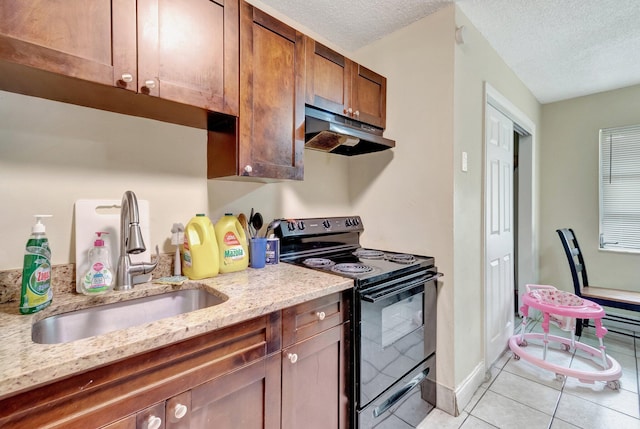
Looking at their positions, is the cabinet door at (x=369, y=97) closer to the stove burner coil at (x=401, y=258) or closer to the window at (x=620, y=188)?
the stove burner coil at (x=401, y=258)

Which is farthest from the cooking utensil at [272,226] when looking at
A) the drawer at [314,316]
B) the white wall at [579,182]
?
the white wall at [579,182]

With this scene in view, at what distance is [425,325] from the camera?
1673 mm

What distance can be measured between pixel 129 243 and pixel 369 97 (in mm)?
1591

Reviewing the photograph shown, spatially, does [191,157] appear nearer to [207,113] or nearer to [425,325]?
[207,113]

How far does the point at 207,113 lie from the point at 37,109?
1.95 ft

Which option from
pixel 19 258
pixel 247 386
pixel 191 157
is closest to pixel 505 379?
pixel 247 386

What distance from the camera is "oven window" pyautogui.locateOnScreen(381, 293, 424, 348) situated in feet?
4.62

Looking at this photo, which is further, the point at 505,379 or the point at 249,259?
the point at 505,379

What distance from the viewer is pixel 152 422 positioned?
75 centimetres

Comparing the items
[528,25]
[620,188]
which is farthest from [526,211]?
[528,25]

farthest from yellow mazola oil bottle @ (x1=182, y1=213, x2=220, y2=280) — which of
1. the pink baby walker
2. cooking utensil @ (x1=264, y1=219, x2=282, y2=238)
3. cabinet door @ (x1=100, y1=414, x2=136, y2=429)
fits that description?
the pink baby walker

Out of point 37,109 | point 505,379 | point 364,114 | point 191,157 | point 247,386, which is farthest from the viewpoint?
point 505,379

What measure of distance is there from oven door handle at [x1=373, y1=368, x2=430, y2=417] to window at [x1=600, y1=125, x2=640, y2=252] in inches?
113

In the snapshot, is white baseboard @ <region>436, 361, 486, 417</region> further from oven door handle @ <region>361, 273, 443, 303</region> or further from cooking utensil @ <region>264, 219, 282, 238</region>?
cooking utensil @ <region>264, 219, 282, 238</region>
